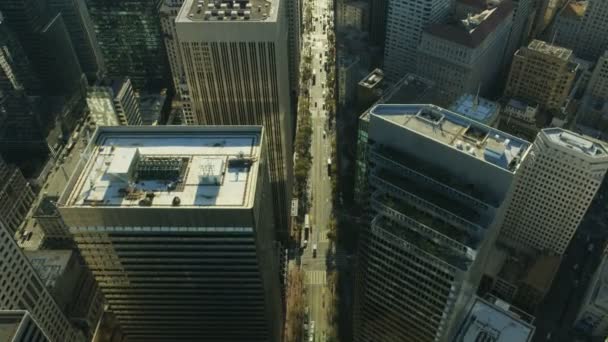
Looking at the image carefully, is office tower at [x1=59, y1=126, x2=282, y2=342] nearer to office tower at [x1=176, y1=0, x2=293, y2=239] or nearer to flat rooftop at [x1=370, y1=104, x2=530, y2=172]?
flat rooftop at [x1=370, y1=104, x2=530, y2=172]

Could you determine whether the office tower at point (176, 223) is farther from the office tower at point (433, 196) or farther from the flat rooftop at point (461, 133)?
the flat rooftop at point (461, 133)

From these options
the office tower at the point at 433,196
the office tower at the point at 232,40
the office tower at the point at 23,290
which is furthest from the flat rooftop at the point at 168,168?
the office tower at the point at 232,40

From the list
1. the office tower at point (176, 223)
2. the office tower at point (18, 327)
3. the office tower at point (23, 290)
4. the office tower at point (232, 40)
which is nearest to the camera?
the office tower at point (18, 327)

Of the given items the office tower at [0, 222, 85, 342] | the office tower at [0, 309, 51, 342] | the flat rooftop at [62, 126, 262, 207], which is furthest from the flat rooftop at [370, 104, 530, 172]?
the office tower at [0, 222, 85, 342]

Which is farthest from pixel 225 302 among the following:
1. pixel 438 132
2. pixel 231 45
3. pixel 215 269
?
pixel 231 45

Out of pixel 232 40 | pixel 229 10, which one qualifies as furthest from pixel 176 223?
pixel 229 10
